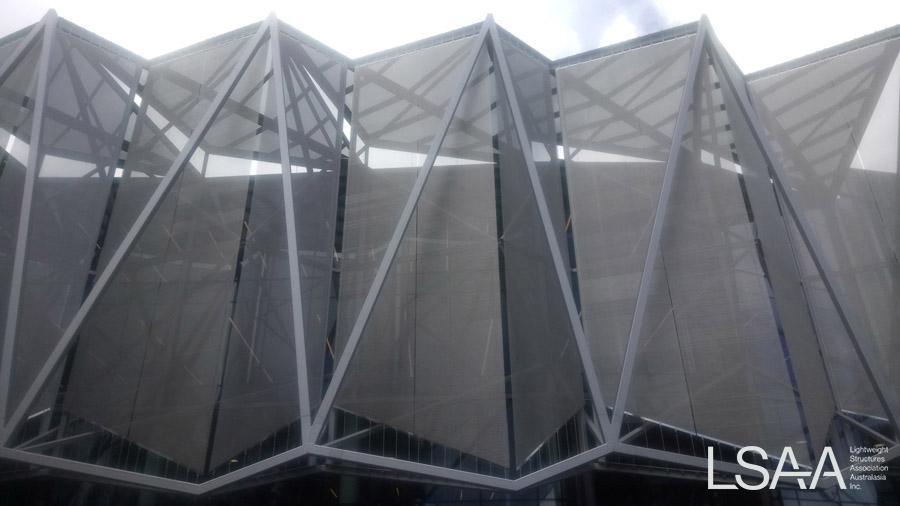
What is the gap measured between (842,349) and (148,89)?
1803 centimetres

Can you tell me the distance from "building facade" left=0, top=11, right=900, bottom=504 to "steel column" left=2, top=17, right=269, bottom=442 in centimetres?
7

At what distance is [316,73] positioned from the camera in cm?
1686

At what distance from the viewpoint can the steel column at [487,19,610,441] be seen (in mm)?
12219

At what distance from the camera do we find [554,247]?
13.3m

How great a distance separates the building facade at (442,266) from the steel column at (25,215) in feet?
0.20

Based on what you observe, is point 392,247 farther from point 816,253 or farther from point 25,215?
point 816,253

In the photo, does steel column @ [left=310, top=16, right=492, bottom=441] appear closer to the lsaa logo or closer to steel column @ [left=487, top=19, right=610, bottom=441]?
steel column @ [left=487, top=19, right=610, bottom=441]

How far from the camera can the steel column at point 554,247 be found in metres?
12.2

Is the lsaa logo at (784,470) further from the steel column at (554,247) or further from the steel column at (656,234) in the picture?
the steel column at (554,247)

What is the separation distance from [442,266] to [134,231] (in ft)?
22.4

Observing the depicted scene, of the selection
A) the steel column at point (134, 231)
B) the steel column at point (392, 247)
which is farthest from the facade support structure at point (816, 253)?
the steel column at point (134, 231)

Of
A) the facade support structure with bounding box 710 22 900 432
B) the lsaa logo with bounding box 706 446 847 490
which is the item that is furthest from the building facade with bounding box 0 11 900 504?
the lsaa logo with bounding box 706 446 847 490

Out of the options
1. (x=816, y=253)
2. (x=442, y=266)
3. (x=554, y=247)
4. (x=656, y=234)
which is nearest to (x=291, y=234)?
(x=442, y=266)

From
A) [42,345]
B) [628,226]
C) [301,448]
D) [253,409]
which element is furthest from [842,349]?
[42,345]
